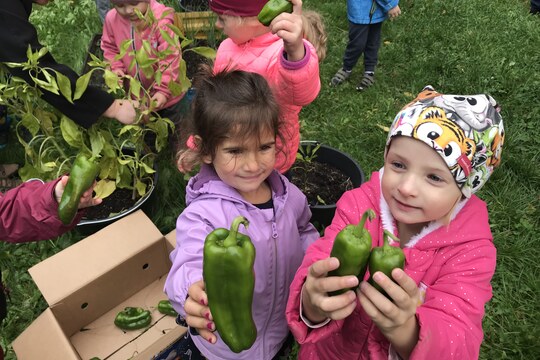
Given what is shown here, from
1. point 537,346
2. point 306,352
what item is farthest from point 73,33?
point 537,346

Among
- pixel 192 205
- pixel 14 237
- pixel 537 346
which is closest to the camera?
pixel 192 205

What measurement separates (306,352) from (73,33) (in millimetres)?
5477

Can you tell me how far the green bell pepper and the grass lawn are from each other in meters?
1.95

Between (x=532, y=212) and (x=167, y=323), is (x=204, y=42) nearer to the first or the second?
(x=167, y=323)

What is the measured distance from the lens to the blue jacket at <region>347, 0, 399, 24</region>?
4.50 meters

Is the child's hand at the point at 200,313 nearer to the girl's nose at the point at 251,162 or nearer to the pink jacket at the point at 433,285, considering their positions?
the pink jacket at the point at 433,285

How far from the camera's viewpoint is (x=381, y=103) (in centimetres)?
487

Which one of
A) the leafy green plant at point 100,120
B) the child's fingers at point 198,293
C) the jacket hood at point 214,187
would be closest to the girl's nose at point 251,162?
the jacket hood at point 214,187

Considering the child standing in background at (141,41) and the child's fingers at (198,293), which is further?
the child standing in background at (141,41)

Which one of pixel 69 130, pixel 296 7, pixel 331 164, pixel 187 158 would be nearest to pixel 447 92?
pixel 331 164

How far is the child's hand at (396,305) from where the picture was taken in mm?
1266

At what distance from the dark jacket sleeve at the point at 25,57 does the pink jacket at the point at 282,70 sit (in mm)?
882

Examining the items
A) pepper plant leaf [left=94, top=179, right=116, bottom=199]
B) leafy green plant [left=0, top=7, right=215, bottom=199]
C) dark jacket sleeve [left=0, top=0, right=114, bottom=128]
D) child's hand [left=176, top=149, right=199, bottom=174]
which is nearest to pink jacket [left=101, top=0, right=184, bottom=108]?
leafy green plant [left=0, top=7, right=215, bottom=199]

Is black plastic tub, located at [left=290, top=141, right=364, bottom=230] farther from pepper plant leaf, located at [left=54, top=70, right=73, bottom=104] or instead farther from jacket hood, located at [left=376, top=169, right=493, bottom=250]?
pepper plant leaf, located at [left=54, top=70, right=73, bottom=104]
